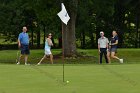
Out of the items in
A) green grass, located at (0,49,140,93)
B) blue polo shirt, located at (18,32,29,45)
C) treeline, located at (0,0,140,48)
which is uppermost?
treeline, located at (0,0,140,48)

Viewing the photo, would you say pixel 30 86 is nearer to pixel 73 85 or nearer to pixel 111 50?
pixel 73 85

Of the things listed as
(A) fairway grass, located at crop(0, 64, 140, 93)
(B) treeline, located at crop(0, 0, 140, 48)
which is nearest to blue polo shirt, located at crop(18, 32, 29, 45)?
(A) fairway grass, located at crop(0, 64, 140, 93)

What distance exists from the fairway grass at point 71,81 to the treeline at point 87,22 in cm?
2838

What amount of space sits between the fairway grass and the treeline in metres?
28.4

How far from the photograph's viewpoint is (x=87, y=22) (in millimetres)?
55531

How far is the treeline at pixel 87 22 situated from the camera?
2030 inches

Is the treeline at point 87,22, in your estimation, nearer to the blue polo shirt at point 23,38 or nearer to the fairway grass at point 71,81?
the blue polo shirt at point 23,38

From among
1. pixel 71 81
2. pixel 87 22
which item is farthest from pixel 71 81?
pixel 87 22

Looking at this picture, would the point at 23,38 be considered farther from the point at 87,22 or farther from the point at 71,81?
the point at 87,22

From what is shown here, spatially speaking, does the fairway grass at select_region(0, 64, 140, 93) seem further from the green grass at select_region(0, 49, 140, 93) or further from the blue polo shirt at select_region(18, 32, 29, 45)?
the blue polo shirt at select_region(18, 32, 29, 45)

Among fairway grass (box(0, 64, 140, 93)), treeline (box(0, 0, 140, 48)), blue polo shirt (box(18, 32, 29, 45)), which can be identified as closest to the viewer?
fairway grass (box(0, 64, 140, 93))

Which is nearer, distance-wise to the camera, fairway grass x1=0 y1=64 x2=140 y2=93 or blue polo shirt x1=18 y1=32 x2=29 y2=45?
fairway grass x1=0 y1=64 x2=140 y2=93

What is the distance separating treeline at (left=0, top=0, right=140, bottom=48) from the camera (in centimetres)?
5157

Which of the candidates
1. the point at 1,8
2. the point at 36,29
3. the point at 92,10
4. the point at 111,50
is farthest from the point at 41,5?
the point at 36,29
